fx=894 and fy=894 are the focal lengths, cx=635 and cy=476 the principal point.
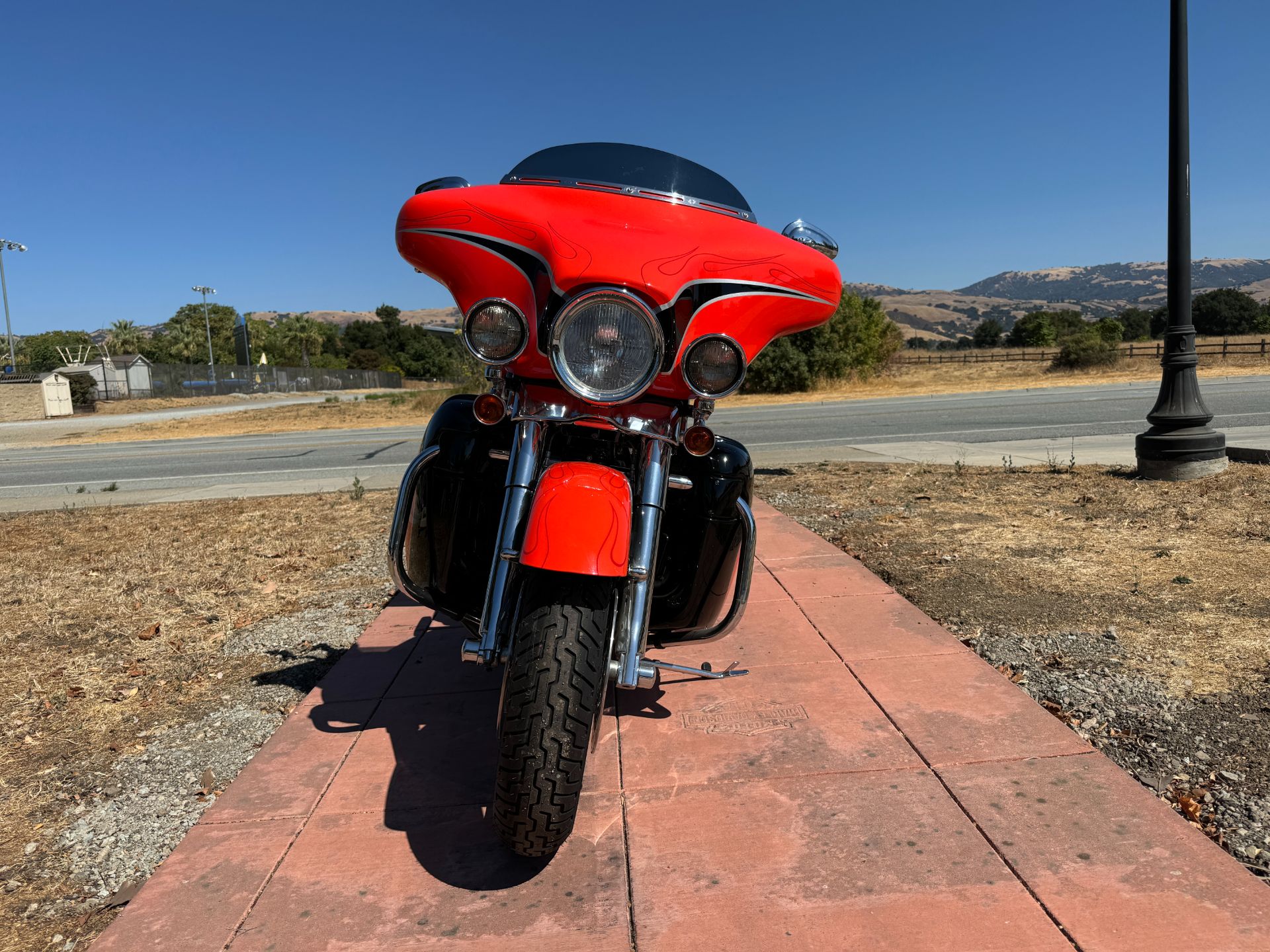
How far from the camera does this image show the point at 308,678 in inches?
161

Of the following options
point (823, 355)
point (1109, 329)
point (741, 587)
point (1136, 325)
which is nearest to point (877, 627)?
point (741, 587)

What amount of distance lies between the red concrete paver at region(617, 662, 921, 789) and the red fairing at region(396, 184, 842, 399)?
1249mm

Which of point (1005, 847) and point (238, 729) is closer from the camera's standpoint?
point (1005, 847)

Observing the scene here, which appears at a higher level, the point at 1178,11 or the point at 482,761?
the point at 1178,11

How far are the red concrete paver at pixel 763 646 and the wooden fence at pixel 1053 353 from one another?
34.1 meters

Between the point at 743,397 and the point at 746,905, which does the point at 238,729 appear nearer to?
the point at 746,905

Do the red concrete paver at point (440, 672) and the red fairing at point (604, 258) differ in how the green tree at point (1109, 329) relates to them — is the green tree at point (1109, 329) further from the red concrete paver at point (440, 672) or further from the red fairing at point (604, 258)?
the red fairing at point (604, 258)

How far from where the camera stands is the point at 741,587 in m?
3.11

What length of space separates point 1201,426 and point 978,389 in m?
20.2

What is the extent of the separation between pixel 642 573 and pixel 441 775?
110cm

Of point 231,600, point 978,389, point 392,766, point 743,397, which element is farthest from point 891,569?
point 743,397

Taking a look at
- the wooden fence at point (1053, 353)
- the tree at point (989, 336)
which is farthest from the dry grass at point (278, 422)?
the tree at point (989, 336)

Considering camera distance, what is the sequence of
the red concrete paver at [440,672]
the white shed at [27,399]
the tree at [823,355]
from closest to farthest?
the red concrete paver at [440,672] → the tree at [823,355] → the white shed at [27,399]

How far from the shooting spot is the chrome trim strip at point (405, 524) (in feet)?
9.71
